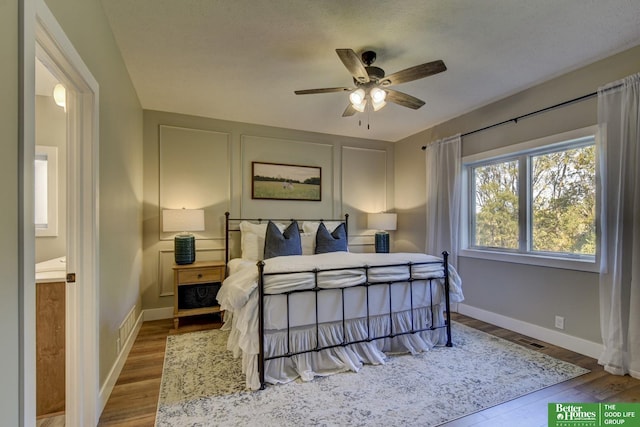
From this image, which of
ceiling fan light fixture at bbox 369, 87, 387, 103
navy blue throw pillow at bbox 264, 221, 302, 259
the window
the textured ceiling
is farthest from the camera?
navy blue throw pillow at bbox 264, 221, 302, 259

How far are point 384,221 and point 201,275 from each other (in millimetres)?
2891

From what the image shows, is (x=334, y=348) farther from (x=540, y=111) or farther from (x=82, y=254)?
(x=540, y=111)

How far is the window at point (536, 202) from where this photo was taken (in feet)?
9.68

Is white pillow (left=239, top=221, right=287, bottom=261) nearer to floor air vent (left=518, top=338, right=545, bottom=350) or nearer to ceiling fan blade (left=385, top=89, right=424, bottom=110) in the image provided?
ceiling fan blade (left=385, top=89, right=424, bottom=110)

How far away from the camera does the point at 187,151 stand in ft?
13.6

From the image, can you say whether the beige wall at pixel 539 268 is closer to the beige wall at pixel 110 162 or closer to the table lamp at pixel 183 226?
the table lamp at pixel 183 226

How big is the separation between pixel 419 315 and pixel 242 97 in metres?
3.11

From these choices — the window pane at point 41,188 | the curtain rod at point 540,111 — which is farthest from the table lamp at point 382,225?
the window pane at point 41,188

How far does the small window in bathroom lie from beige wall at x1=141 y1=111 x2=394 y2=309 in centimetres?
114

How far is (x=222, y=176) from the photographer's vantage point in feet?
14.2

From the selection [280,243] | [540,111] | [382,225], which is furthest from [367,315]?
[540,111]

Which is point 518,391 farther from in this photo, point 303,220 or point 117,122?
point 117,122

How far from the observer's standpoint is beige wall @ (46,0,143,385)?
5.85 feet

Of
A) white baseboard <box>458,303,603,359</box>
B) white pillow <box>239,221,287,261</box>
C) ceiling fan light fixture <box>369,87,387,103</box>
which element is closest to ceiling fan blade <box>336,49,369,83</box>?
ceiling fan light fixture <box>369,87,387,103</box>
